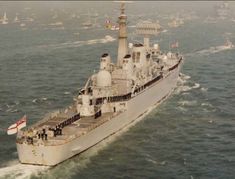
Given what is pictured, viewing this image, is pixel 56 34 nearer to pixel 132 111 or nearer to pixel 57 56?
pixel 57 56

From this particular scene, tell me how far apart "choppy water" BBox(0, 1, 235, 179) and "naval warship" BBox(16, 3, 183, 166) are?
158 centimetres

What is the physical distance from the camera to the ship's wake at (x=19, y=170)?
169 ft

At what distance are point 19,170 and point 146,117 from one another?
26787 millimetres

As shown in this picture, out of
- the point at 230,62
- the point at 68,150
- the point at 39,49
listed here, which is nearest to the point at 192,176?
the point at 68,150

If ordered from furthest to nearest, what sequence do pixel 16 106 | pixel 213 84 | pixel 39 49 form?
1. pixel 39 49
2. pixel 213 84
3. pixel 16 106

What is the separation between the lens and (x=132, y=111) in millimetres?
70875

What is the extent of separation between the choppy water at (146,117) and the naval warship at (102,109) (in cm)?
158

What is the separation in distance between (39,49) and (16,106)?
57237 millimetres

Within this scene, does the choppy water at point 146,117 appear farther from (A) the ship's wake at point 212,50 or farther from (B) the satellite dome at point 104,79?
(B) the satellite dome at point 104,79

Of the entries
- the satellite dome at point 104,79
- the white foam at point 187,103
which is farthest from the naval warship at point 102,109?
the white foam at point 187,103

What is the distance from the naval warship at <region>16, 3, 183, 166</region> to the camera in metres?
54.3

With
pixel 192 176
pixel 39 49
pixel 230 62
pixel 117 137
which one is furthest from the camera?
pixel 39 49

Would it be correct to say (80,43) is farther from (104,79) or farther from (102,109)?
(102,109)

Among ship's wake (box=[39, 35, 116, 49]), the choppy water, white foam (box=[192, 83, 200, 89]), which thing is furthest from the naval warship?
ship's wake (box=[39, 35, 116, 49])
